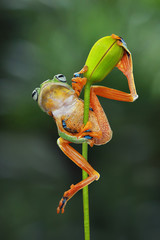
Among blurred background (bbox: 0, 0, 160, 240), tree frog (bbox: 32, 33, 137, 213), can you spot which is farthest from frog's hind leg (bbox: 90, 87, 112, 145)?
blurred background (bbox: 0, 0, 160, 240)

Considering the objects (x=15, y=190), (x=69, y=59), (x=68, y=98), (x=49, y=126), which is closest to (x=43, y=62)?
(x=69, y=59)

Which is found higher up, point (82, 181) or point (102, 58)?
point (102, 58)

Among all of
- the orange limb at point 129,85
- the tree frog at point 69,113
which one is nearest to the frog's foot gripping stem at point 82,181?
the tree frog at point 69,113

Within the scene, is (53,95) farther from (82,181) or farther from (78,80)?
(82,181)

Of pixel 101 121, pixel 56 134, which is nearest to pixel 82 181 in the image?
pixel 101 121

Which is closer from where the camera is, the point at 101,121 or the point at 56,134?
the point at 101,121

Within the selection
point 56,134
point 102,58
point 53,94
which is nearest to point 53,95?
point 53,94
